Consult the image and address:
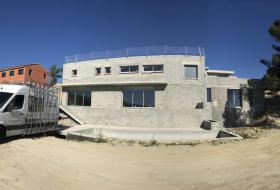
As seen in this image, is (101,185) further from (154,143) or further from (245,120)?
(245,120)

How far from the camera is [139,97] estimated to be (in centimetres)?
2498

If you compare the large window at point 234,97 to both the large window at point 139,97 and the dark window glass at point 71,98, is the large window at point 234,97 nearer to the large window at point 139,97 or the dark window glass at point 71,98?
the large window at point 139,97

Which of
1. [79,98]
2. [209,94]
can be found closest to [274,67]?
[209,94]

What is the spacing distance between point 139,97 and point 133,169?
15948mm

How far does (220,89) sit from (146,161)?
17311 mm

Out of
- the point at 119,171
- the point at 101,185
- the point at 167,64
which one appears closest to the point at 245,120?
the point at 167,64

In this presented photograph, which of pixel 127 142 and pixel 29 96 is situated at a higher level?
pixel 29 96

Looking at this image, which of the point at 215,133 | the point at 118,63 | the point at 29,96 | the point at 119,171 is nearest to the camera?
the point at 119,171

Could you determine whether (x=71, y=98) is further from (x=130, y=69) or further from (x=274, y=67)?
(x=274, y=67)

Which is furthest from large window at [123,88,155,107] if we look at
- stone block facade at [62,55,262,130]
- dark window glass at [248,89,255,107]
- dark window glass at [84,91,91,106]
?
dark window glass at [248,89,255,107]

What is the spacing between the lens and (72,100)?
92.5ft

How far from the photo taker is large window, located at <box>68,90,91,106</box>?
27.2 m

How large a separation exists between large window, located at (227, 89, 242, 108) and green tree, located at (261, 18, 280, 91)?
143 inches

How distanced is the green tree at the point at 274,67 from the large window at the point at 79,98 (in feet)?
61.2
